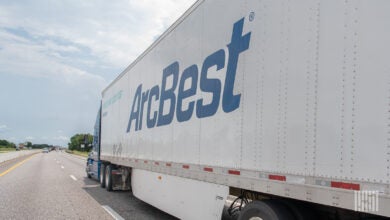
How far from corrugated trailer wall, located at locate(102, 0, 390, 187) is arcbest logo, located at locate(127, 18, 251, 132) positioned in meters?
→ 0.09

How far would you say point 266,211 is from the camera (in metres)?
4.55

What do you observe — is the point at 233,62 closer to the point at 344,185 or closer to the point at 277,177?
the point at 277,177

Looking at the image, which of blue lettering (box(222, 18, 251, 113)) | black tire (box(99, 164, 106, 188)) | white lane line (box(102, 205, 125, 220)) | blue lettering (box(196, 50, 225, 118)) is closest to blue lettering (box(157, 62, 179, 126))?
blue lettering (box(196, 50, 225, 118))

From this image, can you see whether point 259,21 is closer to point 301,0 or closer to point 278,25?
point 278,25

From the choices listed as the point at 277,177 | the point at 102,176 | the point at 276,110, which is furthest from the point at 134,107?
the point at 277,177

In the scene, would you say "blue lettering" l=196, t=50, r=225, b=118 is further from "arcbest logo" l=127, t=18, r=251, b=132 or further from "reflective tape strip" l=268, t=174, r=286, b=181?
"reflective tape strip" l=268, t=174, r=286, b=181

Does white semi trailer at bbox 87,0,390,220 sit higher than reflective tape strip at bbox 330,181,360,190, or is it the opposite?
white semi trailer at bbox 87,0,390,220

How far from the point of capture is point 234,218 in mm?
6020

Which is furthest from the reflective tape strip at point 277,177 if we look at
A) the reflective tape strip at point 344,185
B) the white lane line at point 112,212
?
the white lane line at point 112,212

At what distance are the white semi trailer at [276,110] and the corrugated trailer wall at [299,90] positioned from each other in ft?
0.04

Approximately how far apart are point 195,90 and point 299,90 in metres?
2.81

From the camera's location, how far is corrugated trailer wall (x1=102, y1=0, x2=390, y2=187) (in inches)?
131

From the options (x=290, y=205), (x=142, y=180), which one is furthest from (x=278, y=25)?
(x=142, y=180)

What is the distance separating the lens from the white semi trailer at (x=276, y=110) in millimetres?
3371
